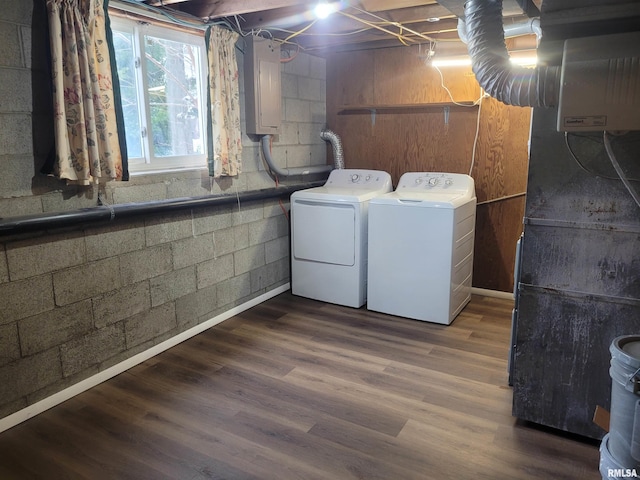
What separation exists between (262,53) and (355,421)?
262 centimetres

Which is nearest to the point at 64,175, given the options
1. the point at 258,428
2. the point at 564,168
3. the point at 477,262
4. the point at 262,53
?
the point at 258,428

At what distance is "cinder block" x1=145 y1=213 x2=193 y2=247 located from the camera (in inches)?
113

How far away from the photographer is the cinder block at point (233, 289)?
3484 mm

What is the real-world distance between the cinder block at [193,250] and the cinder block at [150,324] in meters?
0.29

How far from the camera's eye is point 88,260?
2.53 metres

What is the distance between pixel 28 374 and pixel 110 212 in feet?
2.88

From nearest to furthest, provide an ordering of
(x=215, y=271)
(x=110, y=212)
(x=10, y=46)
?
(x=10, y=46) → (x=110, y=212) → (x=215, y=271)

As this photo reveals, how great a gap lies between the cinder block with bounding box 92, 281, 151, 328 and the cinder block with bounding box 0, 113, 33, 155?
2.79ft

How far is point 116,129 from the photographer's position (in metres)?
2.53

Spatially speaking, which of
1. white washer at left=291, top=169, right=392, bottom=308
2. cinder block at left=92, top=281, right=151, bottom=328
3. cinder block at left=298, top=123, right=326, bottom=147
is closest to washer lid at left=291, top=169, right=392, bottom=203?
white washer at left=291, top=169, right=392, bottom=308

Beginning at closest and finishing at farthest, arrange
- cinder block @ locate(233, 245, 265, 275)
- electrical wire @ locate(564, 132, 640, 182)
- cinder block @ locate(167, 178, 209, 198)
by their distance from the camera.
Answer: electrical wire @ locate(564, 132, 640, 182)
cinder block @ locate(167, 178, 209, 198)
cinder block @ locate(233, 245, 265, 275)

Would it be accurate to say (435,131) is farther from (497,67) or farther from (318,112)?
(497,67)

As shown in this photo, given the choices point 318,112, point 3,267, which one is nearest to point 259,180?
point 318,112

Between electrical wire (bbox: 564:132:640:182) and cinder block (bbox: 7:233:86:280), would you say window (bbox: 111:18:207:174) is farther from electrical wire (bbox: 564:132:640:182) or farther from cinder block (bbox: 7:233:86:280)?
electrical wire (bbox: 564:132:640:182)
